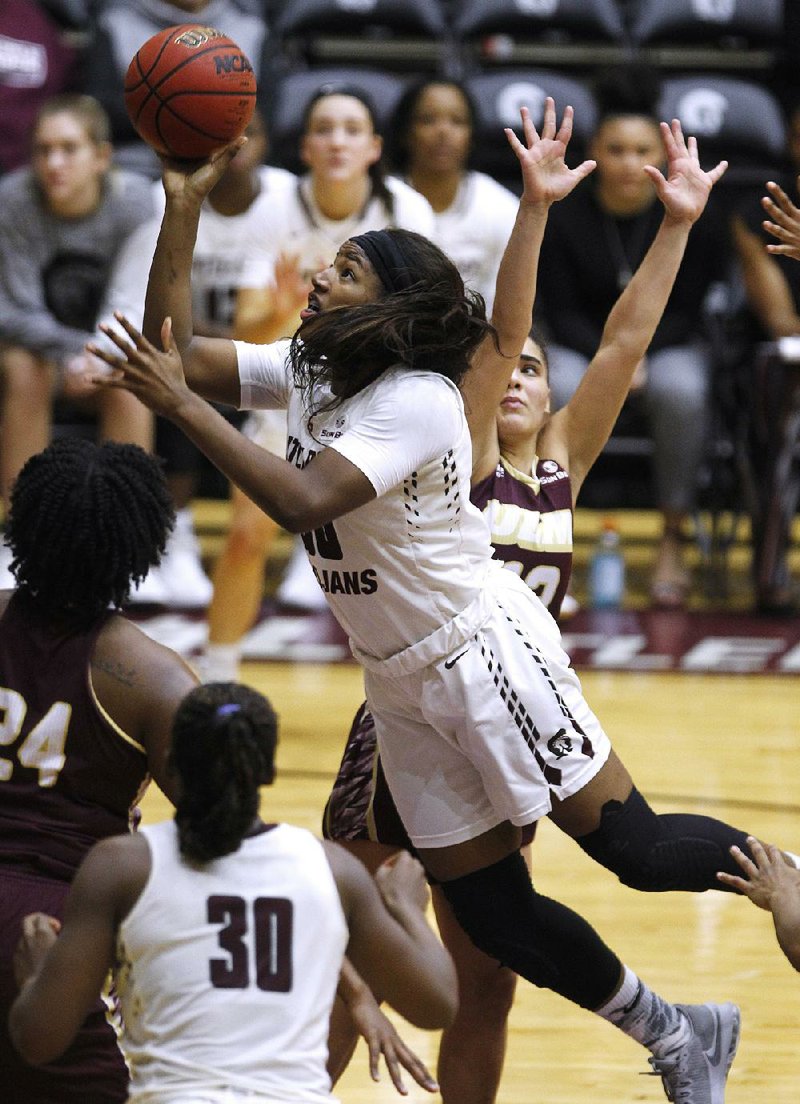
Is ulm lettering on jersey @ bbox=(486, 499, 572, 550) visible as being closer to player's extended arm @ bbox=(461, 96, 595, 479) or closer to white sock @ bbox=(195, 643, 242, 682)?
player's extended arm @ bbox=(461, 96, 595, 479)

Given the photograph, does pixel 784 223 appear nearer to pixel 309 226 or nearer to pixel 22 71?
pixel 309 226

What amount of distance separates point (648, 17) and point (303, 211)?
11.5ft

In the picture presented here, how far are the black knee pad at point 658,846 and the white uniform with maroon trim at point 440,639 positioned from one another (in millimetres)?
104

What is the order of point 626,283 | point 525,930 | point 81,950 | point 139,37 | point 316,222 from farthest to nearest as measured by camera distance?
1. point 139,37
2. point 626,283
3. point 316,222
4. point 525,930
5. point 81,950

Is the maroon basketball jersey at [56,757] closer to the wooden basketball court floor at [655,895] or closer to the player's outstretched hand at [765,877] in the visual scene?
the player's outstretched hand at [765,877]

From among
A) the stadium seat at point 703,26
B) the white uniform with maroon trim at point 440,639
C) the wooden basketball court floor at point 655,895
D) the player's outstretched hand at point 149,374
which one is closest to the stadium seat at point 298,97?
the stadium seat at point 703,26

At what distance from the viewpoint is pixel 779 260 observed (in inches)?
319

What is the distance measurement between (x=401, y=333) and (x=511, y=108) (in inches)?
238

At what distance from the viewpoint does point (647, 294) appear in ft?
11.4

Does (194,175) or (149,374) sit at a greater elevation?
(194,175)

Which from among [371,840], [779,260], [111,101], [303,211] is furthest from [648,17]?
[371,840]

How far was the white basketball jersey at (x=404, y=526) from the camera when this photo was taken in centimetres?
283

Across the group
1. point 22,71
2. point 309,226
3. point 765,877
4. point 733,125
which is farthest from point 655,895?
point 22,71

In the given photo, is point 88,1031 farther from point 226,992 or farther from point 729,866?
point 729,866
